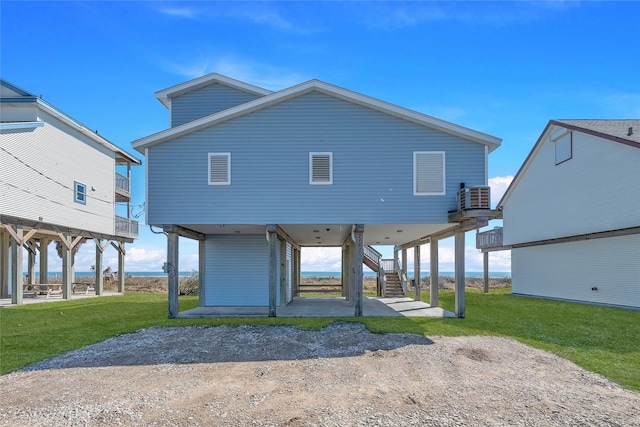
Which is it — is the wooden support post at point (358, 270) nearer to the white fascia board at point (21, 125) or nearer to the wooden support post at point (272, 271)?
the wooden support post at point (272, 271)

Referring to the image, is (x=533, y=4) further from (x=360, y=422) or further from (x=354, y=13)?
(x=360, y=422)

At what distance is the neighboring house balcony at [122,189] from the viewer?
87.4ft

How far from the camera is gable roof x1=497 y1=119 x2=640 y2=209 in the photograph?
16219 mm

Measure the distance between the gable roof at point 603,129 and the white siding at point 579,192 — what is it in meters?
0.30

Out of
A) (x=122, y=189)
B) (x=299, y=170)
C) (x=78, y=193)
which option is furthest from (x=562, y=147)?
(x=122, y=189)

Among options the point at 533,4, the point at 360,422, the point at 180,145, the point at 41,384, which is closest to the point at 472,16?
the point at 533,4

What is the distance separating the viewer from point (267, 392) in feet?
20.4

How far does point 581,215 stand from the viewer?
18.6 meters

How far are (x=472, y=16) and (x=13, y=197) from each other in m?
19.4

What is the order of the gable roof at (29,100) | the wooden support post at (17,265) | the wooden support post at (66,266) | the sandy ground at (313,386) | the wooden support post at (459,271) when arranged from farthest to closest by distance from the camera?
the wooden support post at (66,266), the gable roof at (29,100), the wooden support post at (17,265), the wooden support post at (459,271), the sandy ground at (313,386)

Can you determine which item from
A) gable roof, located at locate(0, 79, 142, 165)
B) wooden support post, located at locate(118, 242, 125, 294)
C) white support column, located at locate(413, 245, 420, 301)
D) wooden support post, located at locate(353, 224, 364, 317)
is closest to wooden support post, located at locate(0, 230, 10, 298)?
wooden support post, located at locate(118, 242, 125, 294)

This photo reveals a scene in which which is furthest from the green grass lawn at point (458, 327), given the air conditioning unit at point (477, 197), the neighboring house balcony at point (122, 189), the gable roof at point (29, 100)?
the neighboring house balcony at point (122, 189)

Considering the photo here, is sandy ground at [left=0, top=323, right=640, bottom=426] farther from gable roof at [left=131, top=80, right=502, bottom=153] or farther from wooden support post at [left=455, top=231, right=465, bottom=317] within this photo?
gable roof at [left=131, top=80, right=502, bottom=153]

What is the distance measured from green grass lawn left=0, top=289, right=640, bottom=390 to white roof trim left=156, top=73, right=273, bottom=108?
873 centimetres
